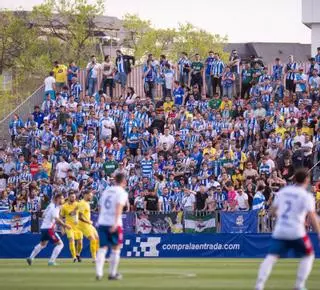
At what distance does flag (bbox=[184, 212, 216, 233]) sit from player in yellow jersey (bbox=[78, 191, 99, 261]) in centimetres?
603

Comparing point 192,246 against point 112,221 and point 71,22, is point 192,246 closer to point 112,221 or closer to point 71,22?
point 112,221

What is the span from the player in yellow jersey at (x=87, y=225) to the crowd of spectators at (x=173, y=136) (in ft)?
23.0

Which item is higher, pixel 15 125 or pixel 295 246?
pixel 15 125

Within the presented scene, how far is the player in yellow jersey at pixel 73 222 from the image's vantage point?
33375mm

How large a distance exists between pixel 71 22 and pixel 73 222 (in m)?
58.4

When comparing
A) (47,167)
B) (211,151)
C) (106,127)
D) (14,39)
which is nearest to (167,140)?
(211,151)

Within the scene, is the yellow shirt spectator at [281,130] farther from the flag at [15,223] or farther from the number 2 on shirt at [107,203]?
the number 2 on shirt at [107,203]

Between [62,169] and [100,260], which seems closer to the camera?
Answer: [100,260]

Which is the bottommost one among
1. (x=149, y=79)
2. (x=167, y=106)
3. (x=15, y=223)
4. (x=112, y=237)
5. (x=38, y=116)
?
(x=15, y=223)

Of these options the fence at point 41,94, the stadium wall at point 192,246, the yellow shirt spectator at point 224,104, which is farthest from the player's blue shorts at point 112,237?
the fence at point 41,94

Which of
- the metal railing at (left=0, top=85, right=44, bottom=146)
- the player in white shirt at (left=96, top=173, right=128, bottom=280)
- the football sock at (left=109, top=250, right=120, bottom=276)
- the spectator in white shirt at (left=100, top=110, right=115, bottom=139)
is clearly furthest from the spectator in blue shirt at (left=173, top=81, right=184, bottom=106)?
the football sock at (left=109, top=250, right=120, bottom=276)

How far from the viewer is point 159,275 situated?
25922mm

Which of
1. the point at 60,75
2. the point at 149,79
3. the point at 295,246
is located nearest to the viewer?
the point at 295,246

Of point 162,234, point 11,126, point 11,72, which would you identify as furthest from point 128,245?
point 11,72
